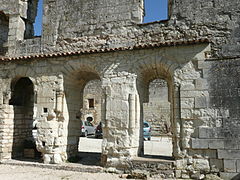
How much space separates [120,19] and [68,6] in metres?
2.08

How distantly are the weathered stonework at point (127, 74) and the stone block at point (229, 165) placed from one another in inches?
0.9

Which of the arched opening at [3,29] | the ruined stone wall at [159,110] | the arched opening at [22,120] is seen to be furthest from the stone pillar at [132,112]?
the ruined stone wall at [159,110]

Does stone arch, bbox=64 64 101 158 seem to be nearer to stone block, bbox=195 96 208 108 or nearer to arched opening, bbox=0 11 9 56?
stone block, bbox=195 96 208 108

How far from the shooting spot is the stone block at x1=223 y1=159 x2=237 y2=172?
553cm

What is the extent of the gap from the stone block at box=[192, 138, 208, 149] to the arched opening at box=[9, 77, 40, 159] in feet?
18.4

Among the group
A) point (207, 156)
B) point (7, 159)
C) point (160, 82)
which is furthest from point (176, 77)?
point (160, 82)

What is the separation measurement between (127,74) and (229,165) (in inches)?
138

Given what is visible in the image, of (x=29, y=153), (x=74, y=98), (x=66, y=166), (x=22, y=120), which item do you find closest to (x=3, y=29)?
(x=22, y=120)

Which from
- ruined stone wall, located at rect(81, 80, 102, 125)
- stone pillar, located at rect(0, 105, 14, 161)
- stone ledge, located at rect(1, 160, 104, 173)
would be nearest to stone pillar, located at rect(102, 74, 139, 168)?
Answer: stone ledge, located at rect(1, 160, 104, 173)

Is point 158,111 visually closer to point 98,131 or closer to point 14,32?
point 98,131

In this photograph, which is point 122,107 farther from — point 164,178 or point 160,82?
point 160,82

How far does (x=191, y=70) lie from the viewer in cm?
612

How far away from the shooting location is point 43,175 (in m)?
6.17

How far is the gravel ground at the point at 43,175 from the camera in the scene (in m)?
5.91
